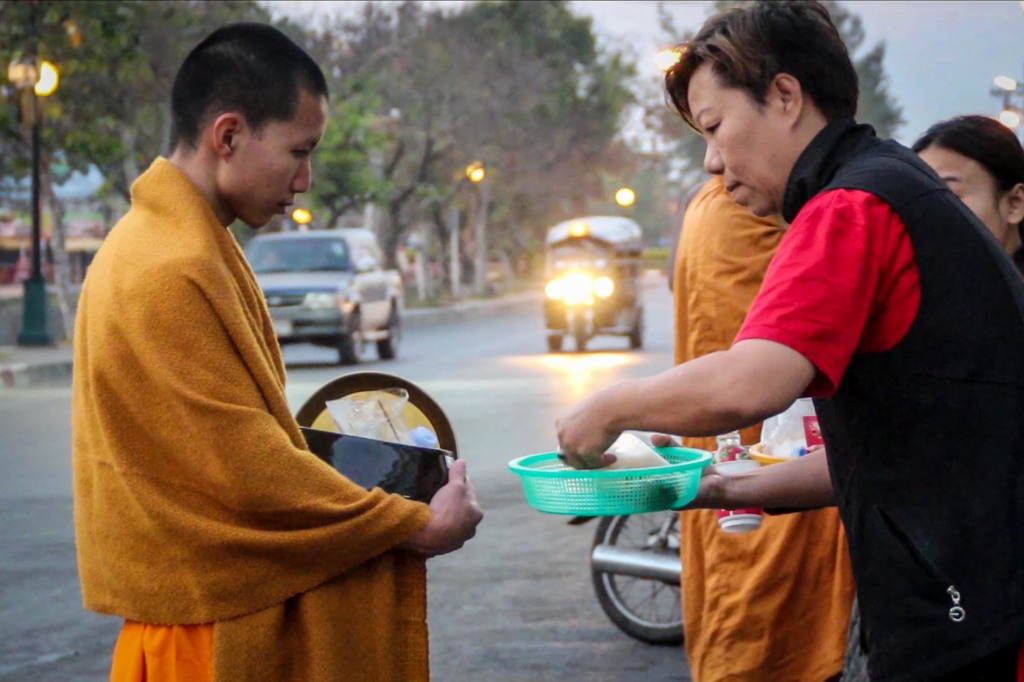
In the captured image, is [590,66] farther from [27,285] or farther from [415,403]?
[415,403]

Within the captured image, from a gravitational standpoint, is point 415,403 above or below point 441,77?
below

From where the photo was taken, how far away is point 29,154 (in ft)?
84.3

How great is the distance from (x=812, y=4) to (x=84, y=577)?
1.54 meters

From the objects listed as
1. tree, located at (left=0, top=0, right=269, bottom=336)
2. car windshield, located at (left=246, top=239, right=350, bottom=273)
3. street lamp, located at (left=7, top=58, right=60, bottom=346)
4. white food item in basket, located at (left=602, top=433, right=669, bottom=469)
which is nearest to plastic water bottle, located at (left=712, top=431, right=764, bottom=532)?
white food item in basket, located at (left=602, top=433, right=669, bottom=469)

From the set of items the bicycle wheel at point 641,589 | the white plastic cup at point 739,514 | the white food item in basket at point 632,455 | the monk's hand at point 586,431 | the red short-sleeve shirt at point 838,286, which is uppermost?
the red short-sleeve shirt at point 838,286

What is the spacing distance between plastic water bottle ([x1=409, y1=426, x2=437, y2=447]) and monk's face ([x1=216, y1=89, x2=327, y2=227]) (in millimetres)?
539

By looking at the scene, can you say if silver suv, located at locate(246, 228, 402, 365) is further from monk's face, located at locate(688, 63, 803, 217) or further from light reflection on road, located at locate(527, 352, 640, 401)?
monk's face, located at locate(688, 63, 803, 217)

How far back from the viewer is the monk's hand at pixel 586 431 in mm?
2133

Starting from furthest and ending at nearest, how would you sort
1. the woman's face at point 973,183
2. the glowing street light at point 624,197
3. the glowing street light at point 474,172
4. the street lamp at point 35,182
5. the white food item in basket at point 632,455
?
the glowing street light at point 474,172, the glowing street light at point 624,197, the street lamp at point 35,182, the woman's face at point 973,183, the white food item in basket at point 632,455

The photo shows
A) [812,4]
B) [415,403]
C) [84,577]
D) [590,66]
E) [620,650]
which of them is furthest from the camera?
[590,66]

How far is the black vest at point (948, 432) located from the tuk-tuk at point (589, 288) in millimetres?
21245

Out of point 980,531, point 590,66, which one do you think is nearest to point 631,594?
point 980,531

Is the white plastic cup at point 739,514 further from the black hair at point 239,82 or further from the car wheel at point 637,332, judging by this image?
the car wheel at point 637,332

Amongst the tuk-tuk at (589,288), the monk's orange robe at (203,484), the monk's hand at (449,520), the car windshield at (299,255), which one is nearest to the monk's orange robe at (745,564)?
the monk's hand at (449,520)
